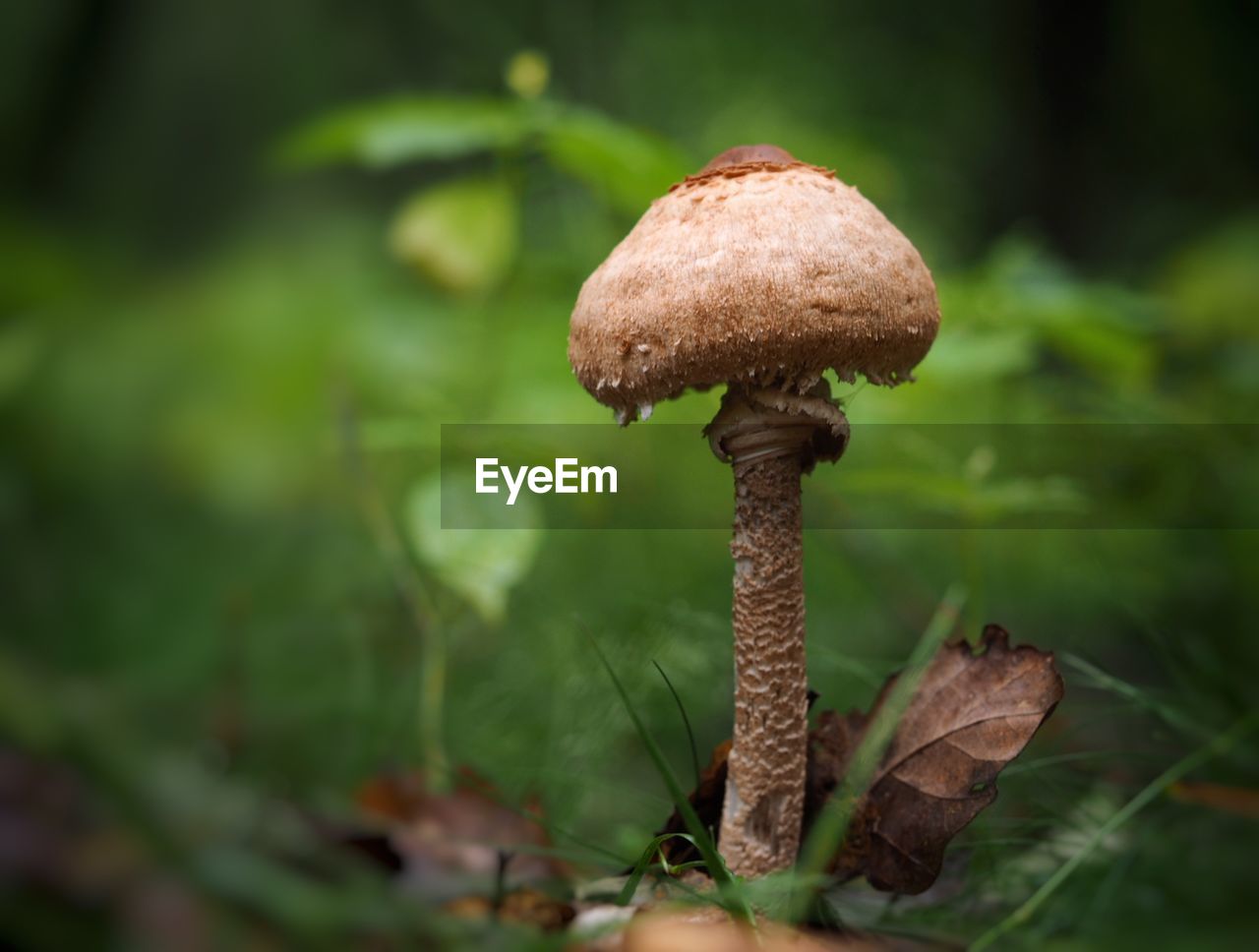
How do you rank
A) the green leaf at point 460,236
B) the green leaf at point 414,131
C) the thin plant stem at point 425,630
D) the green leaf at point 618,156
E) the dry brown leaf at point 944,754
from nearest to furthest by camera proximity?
1. the dry brown leaf at point 944,754
2. the thin plant stem at point 425,630
3. the green leaf at point 618,156
4. the green leaf at point 414,131
5. the green leaf at point 460,236

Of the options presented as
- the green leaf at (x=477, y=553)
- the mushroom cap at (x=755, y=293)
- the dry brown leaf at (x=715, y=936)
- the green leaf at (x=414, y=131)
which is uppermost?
the green leaf at (x=414, y=131)

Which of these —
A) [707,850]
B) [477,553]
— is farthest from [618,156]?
[707,850]

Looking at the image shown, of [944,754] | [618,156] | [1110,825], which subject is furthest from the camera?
[618,156]

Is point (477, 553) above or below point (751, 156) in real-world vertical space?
below

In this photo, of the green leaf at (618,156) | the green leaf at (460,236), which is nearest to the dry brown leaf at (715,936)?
the green leaf at (618,156)

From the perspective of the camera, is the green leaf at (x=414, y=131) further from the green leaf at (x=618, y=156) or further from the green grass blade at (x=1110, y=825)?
the green grass blade at (x=1110, y=825)

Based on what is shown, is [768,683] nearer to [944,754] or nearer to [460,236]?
[944,754]

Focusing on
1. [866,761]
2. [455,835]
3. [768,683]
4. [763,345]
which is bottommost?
[455,835]

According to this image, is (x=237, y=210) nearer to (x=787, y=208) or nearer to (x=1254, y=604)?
(x=787, y=208)

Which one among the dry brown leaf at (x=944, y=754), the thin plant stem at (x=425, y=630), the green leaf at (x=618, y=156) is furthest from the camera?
the green leaf at (x=618, y=156)
